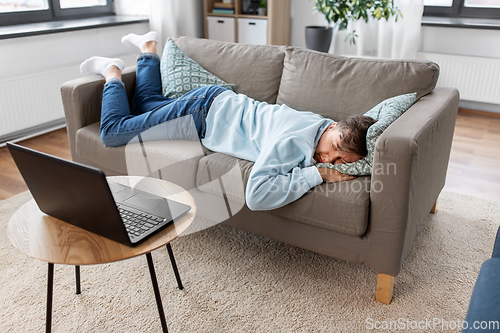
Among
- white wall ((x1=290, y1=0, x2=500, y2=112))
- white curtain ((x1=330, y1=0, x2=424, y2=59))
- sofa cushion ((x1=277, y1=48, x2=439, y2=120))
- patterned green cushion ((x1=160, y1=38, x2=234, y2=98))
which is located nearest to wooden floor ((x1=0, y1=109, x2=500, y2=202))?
white wall ((x1=290, y1=0, x2=500, y2=112))

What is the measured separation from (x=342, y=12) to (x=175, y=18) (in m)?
1.55

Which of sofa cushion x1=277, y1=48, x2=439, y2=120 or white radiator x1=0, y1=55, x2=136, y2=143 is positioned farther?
white radiator x1=0, y1=55, x2=136, y2=143

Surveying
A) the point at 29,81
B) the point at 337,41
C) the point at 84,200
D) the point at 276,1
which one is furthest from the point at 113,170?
the point at 337,41

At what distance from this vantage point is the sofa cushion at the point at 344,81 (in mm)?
1749

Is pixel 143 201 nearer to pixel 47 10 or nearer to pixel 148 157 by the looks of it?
pixel 148 157

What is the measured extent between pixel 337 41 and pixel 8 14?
2712 millimetres

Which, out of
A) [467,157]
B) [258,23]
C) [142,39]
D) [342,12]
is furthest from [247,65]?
[258,23]

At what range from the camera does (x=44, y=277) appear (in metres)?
1.61

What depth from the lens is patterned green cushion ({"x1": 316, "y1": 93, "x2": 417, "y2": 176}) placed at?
4.78 ft

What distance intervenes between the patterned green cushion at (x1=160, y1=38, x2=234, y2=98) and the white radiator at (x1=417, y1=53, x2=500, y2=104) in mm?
2292

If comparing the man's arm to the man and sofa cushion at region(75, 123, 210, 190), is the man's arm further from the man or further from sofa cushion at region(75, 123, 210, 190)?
sofa cushion at region(75, 123, 210, 190)

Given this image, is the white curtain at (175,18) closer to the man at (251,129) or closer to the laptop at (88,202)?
the man at (251,129)

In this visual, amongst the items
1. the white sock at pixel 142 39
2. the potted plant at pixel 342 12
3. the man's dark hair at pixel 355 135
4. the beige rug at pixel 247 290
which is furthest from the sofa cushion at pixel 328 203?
the potted plant at pixel 342 12

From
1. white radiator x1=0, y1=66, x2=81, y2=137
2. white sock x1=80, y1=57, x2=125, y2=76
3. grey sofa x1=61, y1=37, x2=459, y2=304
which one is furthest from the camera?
white radiator x1=0, y1=66, x2=81, y2=137
